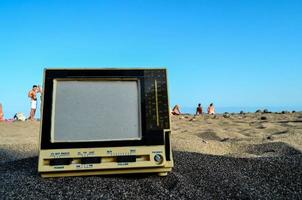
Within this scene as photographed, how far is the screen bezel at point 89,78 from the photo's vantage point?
6.77 ft

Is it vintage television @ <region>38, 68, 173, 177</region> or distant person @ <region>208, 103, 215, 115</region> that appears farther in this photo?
distant person @ <region>208, 103, 215, 115</region>

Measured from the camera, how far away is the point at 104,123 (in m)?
2.16

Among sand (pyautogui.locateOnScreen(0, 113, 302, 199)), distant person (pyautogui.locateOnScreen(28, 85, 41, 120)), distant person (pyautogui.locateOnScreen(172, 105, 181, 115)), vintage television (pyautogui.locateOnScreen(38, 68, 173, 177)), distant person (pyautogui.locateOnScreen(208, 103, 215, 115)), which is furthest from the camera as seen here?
distant person (pyautogui.locateOnScreen(208, 103, 215, 115))

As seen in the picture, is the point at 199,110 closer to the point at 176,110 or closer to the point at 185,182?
the point at 176,110

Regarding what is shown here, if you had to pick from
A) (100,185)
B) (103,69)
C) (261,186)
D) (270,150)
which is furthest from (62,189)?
(270,150)

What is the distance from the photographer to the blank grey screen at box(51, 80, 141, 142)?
2.12 meters

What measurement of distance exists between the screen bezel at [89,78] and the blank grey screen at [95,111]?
0.09 feet

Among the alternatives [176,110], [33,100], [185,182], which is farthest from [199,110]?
[185,182]

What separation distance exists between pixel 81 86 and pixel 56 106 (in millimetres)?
196

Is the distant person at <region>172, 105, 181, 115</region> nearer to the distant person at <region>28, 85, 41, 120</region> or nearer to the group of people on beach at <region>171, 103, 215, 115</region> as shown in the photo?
the group of people on beach at <region>171, 103, 215, 115</region>

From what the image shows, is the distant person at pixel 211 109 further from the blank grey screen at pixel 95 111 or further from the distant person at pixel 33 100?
the blank grey screen at pixel 95 111

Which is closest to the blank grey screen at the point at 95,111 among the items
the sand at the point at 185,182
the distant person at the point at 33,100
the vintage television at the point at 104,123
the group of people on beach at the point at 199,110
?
the vintage television at the point at 104,123

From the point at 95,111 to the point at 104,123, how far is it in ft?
0.32

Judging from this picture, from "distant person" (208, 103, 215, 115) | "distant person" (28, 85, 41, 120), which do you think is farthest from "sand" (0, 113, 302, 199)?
"distant person" (208, 103, 215, 115)
